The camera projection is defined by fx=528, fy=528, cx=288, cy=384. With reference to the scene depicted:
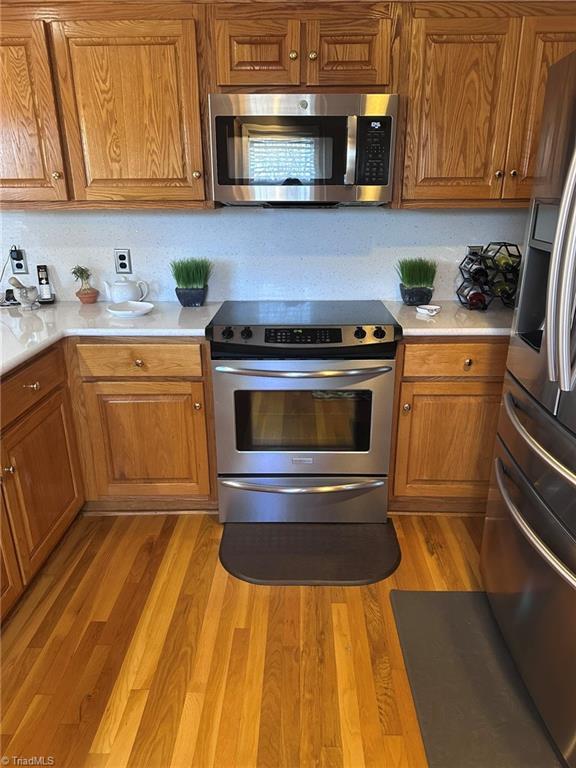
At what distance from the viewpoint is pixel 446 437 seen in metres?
2.28

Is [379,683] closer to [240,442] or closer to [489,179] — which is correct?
A: [240,442]

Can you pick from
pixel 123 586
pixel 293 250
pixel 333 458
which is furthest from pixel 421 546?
pixel 293 250

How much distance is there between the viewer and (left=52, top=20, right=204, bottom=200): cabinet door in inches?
80.7

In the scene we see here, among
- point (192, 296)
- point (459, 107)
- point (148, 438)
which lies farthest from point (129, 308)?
point (459, 107)

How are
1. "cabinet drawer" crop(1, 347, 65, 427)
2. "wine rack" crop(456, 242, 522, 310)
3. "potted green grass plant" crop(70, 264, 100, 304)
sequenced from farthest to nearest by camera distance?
"potted green grass plant" crop(70, 264, 100, 304) → "wine rack" crop(456, 242, 522, 310) → "cabinet drawer" crop(1, 347, 65, 427)

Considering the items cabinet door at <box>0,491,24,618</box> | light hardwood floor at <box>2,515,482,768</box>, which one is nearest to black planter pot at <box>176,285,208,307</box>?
light hardwood floor at <box>2,515,482,768</box>

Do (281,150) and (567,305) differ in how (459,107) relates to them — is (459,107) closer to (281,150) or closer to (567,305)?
(281,150)

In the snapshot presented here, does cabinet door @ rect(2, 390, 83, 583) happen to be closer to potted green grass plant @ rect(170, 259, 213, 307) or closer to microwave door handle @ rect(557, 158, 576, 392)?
potted green grass plant @ rect(170, 259, 213, 307)

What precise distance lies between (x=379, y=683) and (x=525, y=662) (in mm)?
437

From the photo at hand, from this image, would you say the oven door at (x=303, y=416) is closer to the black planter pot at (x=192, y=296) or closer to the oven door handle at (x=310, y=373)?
the oven door handle at (x=310, y=373)

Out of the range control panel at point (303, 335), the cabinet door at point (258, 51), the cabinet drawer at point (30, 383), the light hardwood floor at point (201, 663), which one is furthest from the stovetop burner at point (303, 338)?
the cabinet door at point (258, 51)

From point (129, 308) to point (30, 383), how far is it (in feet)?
2.21

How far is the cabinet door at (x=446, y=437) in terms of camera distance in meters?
2.21

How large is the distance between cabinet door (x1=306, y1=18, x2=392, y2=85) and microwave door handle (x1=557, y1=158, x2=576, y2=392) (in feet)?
3.80
